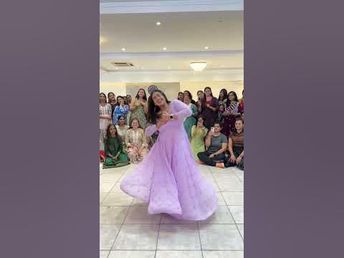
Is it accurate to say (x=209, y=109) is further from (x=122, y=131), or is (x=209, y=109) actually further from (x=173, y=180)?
(x=173, y=180)

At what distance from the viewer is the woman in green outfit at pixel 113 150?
5516 mm

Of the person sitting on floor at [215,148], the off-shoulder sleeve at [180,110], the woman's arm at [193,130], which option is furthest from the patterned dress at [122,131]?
the off-shoulder sleeve at [180,110]

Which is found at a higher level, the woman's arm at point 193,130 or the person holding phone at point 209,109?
the person holding phone at point 209,109

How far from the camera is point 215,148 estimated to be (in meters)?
5.46

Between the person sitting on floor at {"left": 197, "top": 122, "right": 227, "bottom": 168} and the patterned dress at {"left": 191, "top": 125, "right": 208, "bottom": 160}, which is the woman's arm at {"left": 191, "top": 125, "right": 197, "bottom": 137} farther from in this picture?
the person sitting on floor at {"left": 197, "top": 122, "right": 227, "bottom": 168}

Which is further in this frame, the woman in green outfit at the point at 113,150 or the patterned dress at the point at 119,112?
the patterned dress at the point at 119,112

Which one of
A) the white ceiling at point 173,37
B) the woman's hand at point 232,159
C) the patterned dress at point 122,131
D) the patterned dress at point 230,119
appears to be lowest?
the woman's hand at point 232,159

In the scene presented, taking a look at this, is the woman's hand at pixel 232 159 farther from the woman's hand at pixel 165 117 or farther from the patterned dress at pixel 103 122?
the woman's hand at pixel 165 117

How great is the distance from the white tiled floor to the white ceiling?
3284 mm

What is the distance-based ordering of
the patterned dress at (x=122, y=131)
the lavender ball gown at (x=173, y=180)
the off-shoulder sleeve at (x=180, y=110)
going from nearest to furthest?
the lavender ball gown at (x=173, y=180) < the off-shoulder sleeve at (x=180, y=110) < the patterned dress at (x=122, y=131)

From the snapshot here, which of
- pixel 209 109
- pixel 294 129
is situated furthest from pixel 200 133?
pixel 294 129

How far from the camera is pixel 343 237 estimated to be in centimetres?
113
